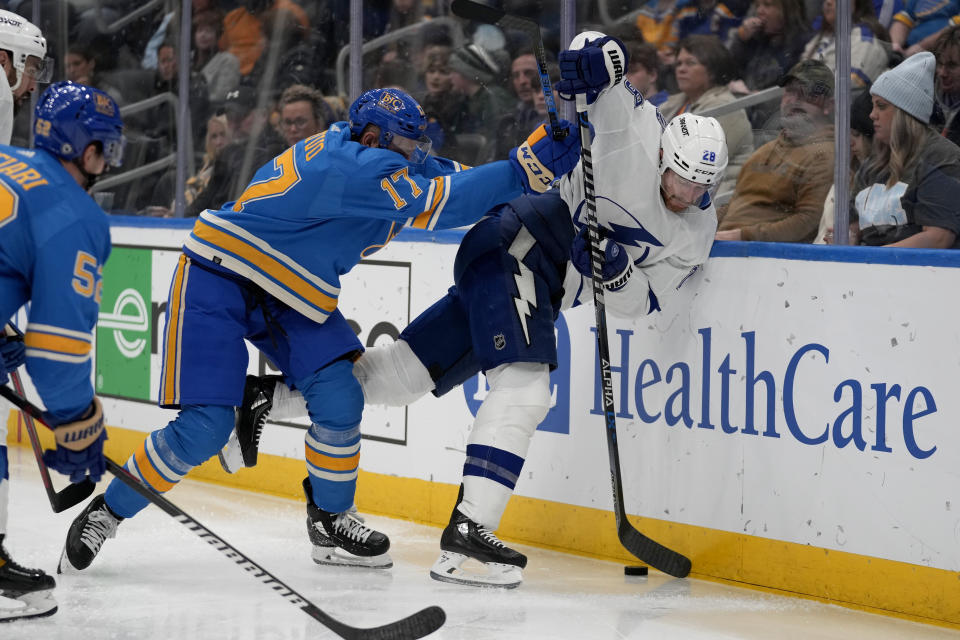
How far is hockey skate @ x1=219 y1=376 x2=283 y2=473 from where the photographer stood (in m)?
3.35

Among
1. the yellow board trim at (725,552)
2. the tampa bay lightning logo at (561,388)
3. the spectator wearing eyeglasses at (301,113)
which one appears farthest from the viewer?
the spectator wearing eyeglasses at (301,113)

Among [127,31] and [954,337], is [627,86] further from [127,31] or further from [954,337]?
[127,31]

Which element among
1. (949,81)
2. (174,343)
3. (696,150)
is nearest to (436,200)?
(696,150)

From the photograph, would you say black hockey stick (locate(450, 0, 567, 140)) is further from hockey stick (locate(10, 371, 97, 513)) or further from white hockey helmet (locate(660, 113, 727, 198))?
hockey stick (locate(10, 371, 97, 513))

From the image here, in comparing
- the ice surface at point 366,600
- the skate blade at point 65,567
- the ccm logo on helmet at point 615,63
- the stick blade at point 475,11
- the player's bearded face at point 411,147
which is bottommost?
the ice surface at point 366,600

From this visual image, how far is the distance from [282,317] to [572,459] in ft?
2.89

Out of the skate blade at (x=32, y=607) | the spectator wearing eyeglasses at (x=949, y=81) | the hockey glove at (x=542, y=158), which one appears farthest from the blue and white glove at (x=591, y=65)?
the skate blade at (x=32, y=607)

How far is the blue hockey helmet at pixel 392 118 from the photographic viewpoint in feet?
10.1

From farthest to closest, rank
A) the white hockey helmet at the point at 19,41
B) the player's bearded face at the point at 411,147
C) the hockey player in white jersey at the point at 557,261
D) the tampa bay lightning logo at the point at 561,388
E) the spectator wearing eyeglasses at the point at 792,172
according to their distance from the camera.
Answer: the tampa bay lightning logo at the point at 561,388 → the white hockey helmet at the point at 19,41 → the spectator wearing eyeglasses at the point at 792,172 → the player's bearded face at the point at 411,147 → the hockey player in white jersey at the point at 557,261

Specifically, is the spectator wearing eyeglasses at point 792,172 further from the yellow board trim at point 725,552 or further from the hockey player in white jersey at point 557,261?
the yellow board trim at point 725,552

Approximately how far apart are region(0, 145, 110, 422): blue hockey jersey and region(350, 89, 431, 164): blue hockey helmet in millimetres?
824

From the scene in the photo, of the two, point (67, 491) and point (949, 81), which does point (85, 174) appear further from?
point (949, 81)

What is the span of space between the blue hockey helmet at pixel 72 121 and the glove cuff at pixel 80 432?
490 mm

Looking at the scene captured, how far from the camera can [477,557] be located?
3.09 m
